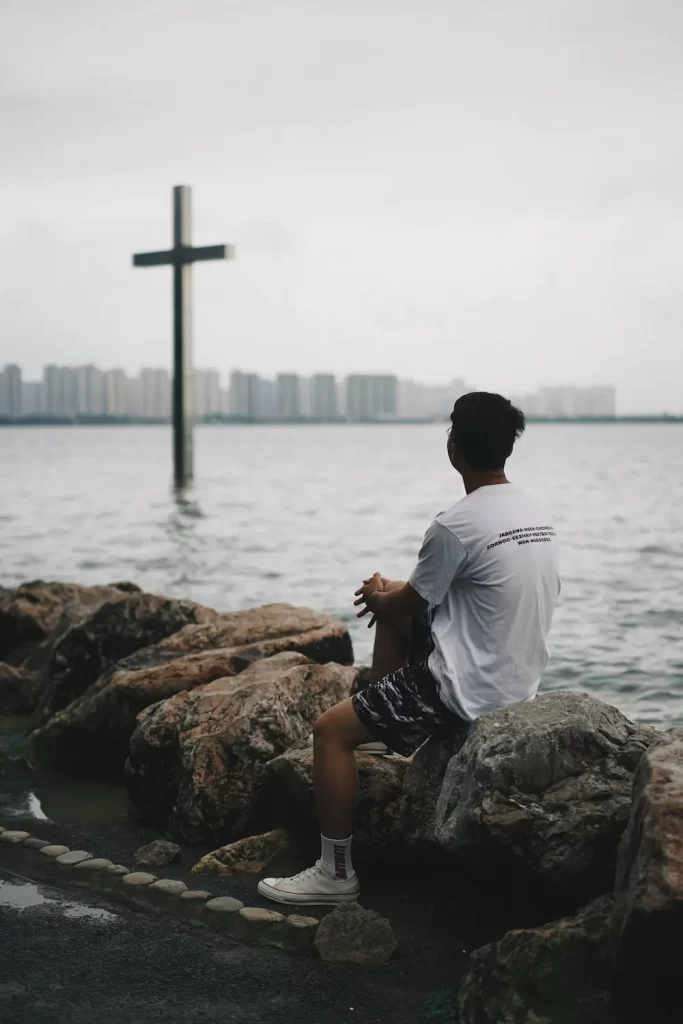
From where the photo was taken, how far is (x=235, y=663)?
22.7ft

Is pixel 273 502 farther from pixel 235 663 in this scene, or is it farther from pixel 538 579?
pixel 538 579

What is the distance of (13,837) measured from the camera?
549 centimetres

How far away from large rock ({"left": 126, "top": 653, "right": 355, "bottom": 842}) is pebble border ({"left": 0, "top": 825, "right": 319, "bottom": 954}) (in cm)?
54

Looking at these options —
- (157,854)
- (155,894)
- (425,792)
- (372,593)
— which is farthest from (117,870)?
(372,593)

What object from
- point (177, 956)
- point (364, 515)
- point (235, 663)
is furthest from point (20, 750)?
point (364, 515)

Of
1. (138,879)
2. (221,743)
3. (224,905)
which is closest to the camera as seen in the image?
(224,905)

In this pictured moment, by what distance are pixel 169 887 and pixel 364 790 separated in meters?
0.91

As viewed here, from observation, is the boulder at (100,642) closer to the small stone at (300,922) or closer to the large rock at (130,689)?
the large rock at (130,689)

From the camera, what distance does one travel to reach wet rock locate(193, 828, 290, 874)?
5.07 metres

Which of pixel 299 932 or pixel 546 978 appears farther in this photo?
pixel 299 932

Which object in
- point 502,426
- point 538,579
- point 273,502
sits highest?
point 502,426

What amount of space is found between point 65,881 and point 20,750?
2.55m

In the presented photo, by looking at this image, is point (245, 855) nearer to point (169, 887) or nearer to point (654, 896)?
point (169, 887)

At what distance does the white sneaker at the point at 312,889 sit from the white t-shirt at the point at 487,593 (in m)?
0.88
